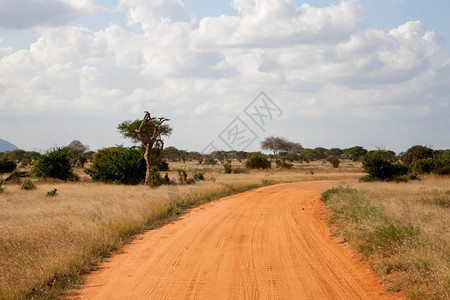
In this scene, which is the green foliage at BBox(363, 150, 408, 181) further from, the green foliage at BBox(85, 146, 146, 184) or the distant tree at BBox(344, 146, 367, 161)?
the distant tree at BBox(344, 146, 367, 161)

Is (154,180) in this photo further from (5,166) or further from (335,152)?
(335,152)

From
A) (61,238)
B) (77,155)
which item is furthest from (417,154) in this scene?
(77,155)

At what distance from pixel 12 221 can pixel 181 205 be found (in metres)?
7.31

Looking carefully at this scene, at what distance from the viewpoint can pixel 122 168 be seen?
30.5 m

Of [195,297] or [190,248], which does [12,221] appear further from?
[195,297]

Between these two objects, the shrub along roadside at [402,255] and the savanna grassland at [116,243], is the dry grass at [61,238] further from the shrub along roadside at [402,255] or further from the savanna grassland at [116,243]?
the shrub along roadside at [402,255]

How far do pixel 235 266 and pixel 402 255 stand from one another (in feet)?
10.6

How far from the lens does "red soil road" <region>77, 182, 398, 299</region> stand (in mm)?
6293

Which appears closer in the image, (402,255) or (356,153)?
(402,255)

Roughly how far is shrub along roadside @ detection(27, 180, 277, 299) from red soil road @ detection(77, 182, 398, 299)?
0.34m

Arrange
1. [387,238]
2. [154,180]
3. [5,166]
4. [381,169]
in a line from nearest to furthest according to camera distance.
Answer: [387,238], [154,180], [381,169], [5,166]

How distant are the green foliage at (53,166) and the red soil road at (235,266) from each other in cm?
2531

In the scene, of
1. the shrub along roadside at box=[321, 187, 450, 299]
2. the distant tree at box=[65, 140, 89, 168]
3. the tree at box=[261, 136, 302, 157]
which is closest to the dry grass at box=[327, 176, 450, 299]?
the shrub along roadside at box=[321, 187, 450, 299]

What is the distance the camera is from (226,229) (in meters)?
11.6
